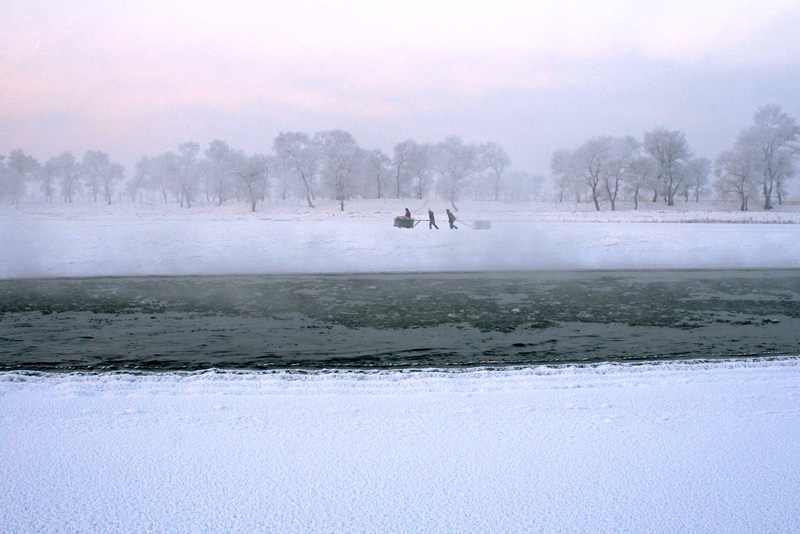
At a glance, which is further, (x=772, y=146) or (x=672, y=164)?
(x=672, y=164)

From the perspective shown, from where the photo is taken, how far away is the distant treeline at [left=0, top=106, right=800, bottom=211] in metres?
55.6

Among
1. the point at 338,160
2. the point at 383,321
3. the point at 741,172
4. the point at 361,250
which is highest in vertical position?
the point at 338,160

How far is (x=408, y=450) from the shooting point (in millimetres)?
3807

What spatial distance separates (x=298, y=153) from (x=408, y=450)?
68789 millimetres

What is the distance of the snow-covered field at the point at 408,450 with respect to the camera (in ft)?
9.83

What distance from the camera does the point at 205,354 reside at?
7207mm

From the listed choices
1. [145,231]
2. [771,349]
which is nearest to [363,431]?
[771,349]

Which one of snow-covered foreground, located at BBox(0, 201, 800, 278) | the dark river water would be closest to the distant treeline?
snow-covered foreground, located at BBox(0, 201, 800, 278)

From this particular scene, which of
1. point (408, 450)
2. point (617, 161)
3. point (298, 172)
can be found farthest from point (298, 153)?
point (408, 450)

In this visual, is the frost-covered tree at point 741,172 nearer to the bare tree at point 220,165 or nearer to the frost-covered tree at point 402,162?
the frost-covered tree at point 402,162

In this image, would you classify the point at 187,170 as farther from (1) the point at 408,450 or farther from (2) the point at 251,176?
(1) the point at 408,450

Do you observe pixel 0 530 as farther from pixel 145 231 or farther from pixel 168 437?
pixel 145 231

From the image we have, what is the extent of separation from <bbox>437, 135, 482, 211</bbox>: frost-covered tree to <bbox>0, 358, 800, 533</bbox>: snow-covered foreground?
7107 centimetres

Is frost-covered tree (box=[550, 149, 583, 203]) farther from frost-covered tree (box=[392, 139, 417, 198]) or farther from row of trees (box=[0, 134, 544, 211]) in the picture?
frost-covered tree (box=[392, 139, 417, 198])
